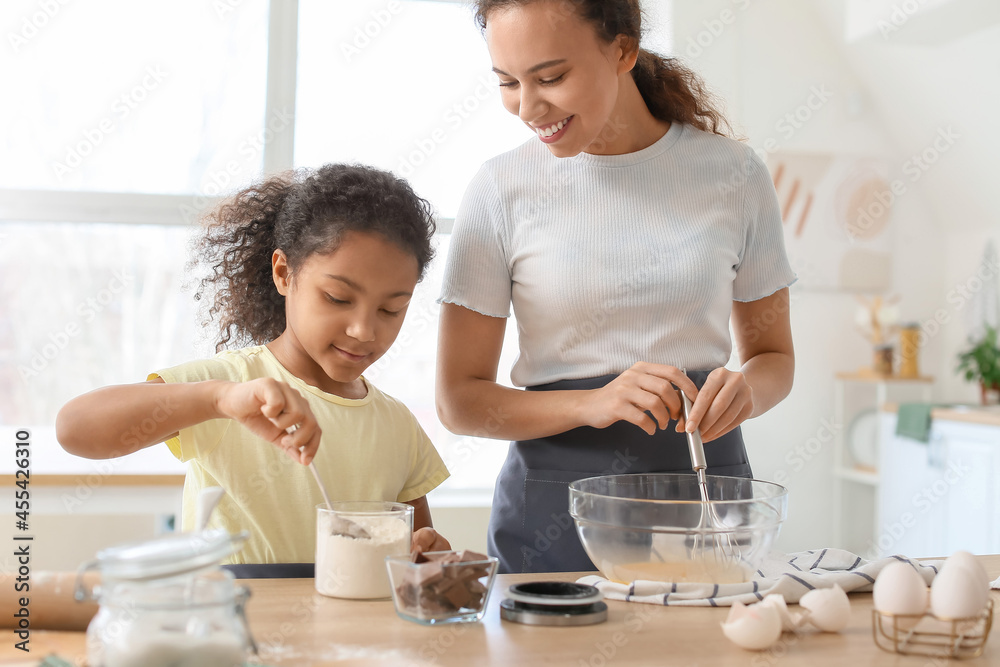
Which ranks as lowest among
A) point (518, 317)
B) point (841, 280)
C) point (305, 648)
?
point (305, 648)

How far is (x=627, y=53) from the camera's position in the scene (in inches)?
48.9

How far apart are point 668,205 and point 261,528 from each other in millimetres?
709

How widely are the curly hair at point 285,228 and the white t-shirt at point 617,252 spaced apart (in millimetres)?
115

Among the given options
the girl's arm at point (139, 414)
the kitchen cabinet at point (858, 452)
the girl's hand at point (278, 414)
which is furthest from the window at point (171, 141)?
the girl's hand at point (278, 414)

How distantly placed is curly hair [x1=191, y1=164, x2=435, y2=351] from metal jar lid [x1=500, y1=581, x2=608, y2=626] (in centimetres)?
59

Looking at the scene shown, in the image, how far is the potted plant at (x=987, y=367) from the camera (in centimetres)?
324

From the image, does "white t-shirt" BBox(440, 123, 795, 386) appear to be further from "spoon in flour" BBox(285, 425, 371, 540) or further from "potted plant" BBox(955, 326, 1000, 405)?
"potted plant" BBox(955, 326, 1000, 405)

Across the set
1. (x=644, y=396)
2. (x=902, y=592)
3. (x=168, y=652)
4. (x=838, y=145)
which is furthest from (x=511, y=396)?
(x=838, y=145)

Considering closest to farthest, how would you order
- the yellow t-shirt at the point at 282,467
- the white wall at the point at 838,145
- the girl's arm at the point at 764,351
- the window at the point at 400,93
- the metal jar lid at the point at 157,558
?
1. the metal jar lid at the point at 157,558
2. the yellow t-shirt at the point at 282,467
3. the girl's arm at the point at 764,351
4. the window at the point at 400,93
5. the white wall at the point at 838,145

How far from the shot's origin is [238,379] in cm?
118

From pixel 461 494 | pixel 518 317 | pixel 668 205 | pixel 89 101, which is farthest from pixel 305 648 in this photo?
pixel 89 101

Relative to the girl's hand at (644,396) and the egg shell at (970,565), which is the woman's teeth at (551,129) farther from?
the egg shell at (970,565)

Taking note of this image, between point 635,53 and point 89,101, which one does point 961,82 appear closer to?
point 635,53

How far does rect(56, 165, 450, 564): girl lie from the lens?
1019mm
